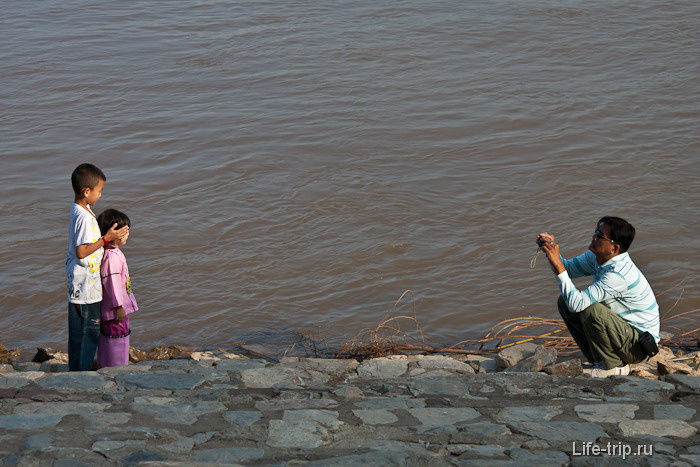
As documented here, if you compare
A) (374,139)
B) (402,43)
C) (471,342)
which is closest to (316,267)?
(471,342)

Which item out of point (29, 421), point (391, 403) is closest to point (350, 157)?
point (391, 403)

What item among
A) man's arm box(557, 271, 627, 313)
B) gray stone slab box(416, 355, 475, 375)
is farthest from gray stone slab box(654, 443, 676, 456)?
gray stone slab box(416, 355, 475, 375)

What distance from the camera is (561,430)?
3.85m

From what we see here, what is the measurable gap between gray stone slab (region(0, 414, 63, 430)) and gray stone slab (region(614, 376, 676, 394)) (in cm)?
274

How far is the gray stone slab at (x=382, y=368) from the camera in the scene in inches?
205

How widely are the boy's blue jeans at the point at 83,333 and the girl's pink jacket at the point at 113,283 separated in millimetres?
65

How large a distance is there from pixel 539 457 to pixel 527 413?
53 cm

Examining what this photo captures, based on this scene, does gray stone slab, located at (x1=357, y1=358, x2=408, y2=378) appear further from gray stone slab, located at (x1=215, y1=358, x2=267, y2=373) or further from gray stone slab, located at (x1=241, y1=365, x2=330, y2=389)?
gray stone slab, located at (x1=215, y1=358, x2=267, y2=373)

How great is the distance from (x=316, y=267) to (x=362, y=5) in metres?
9.01

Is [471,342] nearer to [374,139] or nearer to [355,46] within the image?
[374,139]

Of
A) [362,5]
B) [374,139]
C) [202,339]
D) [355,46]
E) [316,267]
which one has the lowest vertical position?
[202,339]

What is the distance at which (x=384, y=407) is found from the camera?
13.8ft

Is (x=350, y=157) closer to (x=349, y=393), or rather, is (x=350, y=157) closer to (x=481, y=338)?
(x=481, y=338)

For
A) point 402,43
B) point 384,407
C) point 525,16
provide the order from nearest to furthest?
point 384,407 → point 402,43 → point 525,16
